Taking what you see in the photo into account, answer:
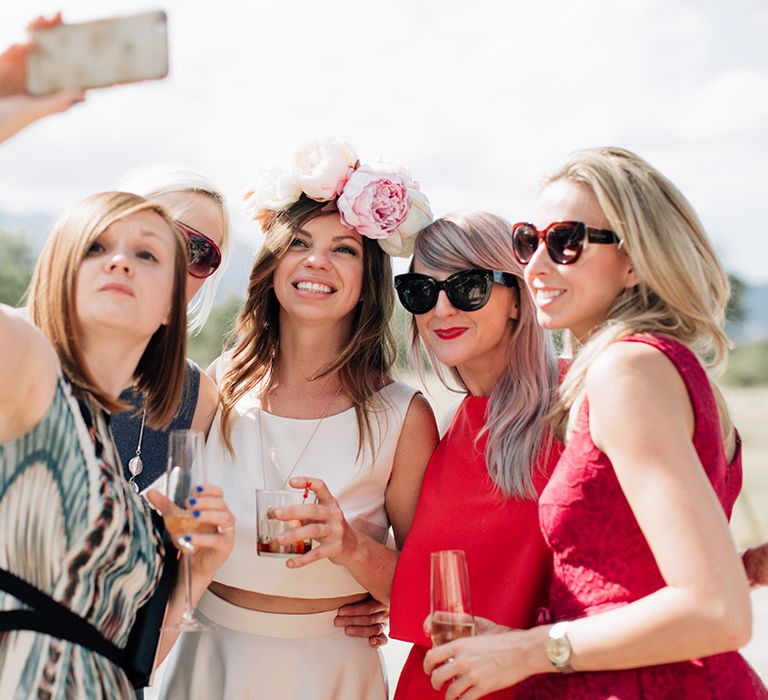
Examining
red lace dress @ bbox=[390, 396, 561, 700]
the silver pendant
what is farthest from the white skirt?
the silver pendant

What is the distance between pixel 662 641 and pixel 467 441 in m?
1.45

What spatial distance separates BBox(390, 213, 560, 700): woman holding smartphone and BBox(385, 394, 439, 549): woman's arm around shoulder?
0.50 ft

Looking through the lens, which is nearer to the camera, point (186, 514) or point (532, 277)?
point (186, 514)

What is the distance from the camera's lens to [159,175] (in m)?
4.80

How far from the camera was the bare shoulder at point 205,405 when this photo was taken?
4.29 meters

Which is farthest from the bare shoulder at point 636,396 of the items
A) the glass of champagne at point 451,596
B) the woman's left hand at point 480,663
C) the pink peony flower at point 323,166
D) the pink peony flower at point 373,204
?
the pink peony flower at point 323,166

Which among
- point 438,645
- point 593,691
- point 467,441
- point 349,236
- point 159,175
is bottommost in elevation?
point 593,691

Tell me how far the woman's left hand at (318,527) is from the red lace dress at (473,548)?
292 millimetres

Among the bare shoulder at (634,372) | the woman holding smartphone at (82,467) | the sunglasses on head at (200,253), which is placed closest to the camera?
the woman holding smartphone at (82,467)

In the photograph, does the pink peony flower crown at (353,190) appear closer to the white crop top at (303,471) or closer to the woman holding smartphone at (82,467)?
the white crop top at (303,471)

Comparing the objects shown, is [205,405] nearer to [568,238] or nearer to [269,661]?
[269,661]

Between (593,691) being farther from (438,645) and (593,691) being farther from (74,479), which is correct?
(74,479)

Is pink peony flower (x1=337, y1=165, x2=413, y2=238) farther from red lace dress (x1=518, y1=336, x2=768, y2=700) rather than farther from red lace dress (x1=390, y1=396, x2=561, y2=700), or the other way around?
red lace dress (x1=518, y1=336, x2=768, y2=700)

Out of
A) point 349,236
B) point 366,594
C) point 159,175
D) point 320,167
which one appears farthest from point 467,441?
point 159,175
